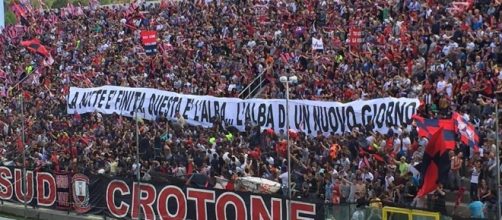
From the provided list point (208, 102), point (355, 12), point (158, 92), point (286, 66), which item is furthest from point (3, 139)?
point (355, 12)

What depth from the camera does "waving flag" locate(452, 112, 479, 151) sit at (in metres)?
17.7

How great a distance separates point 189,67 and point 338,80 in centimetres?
720

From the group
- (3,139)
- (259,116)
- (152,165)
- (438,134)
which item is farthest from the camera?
(3,139)

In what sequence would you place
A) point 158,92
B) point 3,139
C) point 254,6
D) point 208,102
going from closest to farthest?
point 208,102 < point 158,92 < point 3,139 < point 254,6

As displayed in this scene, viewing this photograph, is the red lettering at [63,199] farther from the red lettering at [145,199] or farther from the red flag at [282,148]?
the red flag at [282,148]

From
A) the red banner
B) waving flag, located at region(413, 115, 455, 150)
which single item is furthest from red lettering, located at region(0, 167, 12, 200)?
waving flag, located at region(413, 115, 455, 150)

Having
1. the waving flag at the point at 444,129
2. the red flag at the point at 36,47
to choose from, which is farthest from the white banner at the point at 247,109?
the red flag at the point at 36,47

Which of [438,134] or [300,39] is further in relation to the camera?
[300,39]

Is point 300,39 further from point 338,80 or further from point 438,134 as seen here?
point 438,134

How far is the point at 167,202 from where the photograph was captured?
71.8 ft

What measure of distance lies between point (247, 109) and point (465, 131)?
9.35 metres

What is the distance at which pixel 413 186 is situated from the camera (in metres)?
18.4

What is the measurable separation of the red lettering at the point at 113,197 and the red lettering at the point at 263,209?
4000 millimetres

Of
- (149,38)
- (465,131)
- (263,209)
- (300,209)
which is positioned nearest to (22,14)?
(149,38)
